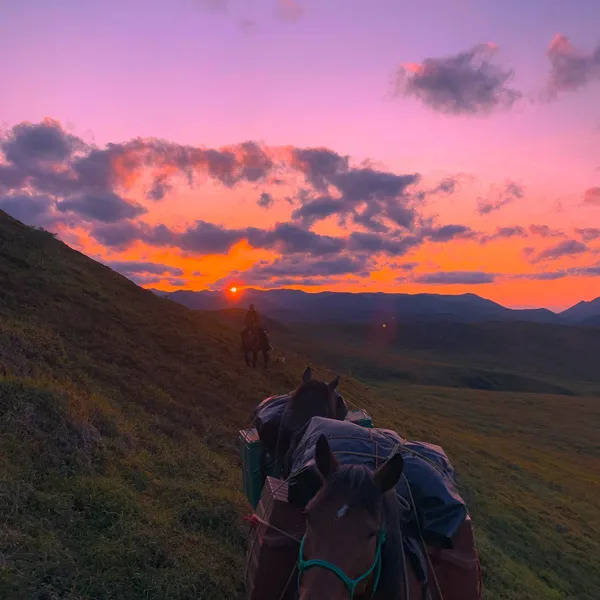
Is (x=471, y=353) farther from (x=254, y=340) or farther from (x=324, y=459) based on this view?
(x=324, y=459)

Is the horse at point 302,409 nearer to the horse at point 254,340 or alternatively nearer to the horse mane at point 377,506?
the horse mane at point 377,506

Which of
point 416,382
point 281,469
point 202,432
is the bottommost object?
point 416,382

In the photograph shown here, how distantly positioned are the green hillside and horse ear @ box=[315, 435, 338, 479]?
320 cm

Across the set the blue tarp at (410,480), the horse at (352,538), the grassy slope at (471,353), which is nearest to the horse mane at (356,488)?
the horse at (352,538)

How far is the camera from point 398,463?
10.9ft

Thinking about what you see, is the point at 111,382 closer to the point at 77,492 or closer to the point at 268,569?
the point at 77,492

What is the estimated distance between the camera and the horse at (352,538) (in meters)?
2.95

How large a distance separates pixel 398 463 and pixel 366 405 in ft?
78.5

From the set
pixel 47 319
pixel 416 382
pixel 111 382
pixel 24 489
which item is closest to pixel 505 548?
pixel 111 382

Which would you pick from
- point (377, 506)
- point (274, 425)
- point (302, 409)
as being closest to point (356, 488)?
point (377, 506)

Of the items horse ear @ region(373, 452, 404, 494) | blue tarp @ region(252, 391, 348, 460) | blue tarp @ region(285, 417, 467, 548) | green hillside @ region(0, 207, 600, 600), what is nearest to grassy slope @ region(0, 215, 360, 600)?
green hillside @ region(0, 207, 600, 600)

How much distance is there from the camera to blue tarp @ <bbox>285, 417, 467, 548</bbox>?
164 inches

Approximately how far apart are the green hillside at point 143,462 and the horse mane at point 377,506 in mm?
3230

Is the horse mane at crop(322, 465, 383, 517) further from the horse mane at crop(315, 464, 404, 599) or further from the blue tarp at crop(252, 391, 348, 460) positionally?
the blue tarp at crop(252, 391, 348, 460)
